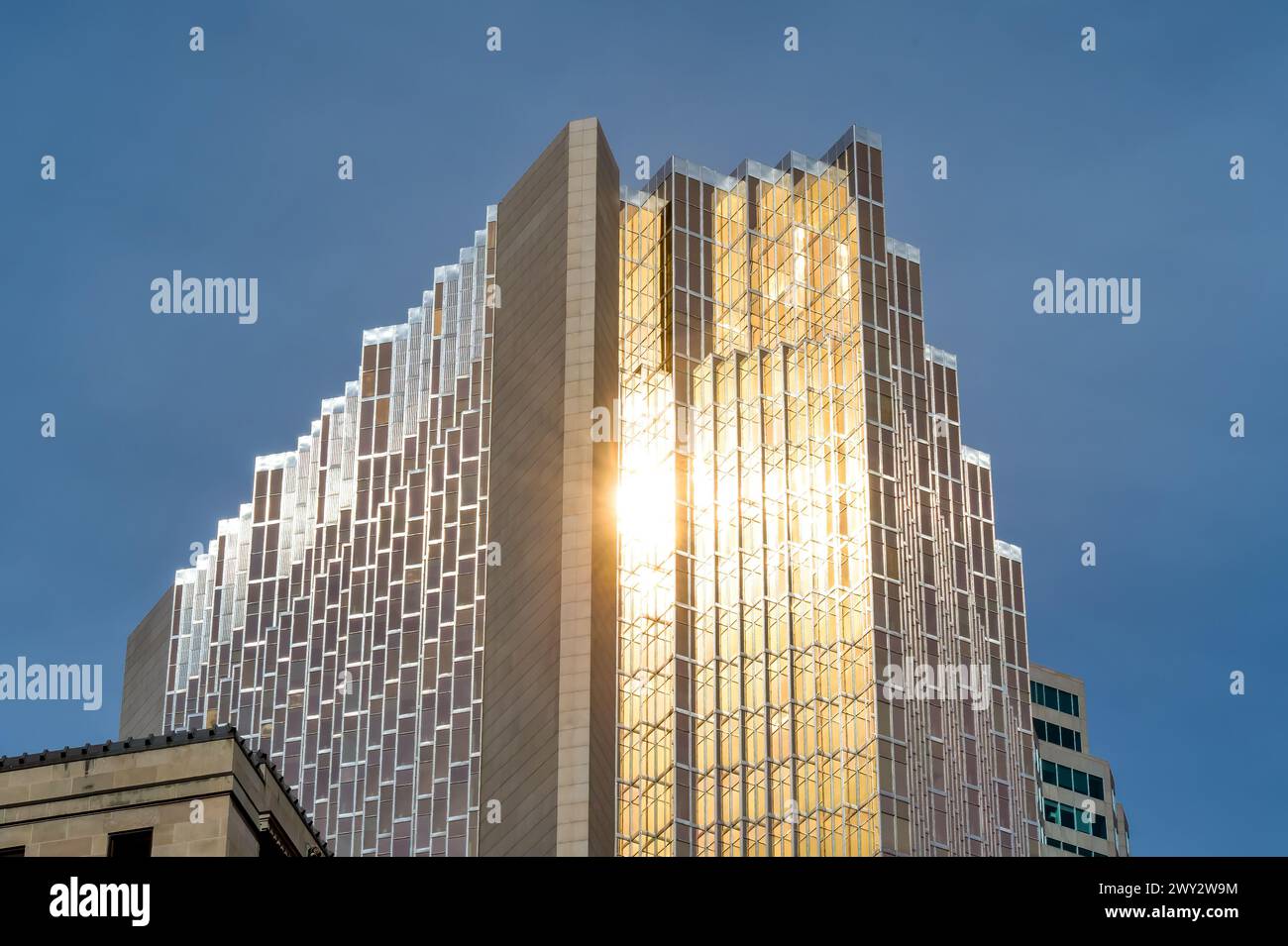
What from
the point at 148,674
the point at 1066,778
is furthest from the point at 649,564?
the point at 148,674

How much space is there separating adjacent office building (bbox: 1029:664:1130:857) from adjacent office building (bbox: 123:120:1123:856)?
9.34 m

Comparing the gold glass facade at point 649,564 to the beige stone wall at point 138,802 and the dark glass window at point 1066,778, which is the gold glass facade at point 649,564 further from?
the beige stone wall at point 138,802

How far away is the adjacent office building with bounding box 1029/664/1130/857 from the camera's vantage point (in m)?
176

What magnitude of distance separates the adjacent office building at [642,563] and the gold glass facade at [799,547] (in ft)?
0.78

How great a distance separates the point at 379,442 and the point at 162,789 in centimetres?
11727

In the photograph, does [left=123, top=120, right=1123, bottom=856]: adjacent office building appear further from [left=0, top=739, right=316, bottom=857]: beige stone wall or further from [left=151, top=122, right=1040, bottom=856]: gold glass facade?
[left=0, top=739, right=316, bottom=857]: beige stone wall

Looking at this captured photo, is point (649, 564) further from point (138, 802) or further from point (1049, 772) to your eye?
point (138, 802)

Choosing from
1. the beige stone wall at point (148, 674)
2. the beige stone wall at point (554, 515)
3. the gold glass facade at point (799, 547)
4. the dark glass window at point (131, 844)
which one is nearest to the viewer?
the dark glass window at point (131, 844)

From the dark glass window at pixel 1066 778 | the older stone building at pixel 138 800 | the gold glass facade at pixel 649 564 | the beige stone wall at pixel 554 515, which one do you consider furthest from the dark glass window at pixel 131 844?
the dark glass window at pixel 1066 778

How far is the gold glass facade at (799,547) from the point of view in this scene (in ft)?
490

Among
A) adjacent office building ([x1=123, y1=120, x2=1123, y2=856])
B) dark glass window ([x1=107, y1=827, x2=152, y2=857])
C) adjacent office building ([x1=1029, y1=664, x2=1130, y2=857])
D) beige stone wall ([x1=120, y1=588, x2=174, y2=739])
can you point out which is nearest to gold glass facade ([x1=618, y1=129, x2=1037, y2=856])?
adjacent office building ([x1=123, y1=120, x2=1123, y2=856])
